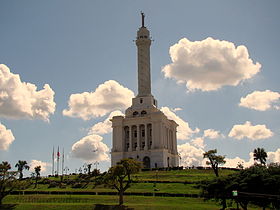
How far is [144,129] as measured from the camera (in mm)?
115125

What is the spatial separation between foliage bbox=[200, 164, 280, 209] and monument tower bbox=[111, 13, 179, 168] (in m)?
51.9

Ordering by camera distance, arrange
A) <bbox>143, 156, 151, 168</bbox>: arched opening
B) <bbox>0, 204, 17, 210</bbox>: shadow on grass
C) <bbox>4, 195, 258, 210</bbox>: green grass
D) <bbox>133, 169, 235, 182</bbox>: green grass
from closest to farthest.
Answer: <bbox>4, 195, 258, 210</bbox>: green grass → <bbox>0, 204, 17, 210</bbox>: shadow on grass → <bbox>133, 169, 235, 182</bbox>: green grass → <bbox>143, 156, 151, 168</bbox>: arched opening

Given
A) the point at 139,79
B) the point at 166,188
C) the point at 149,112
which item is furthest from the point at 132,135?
the point at 166,188

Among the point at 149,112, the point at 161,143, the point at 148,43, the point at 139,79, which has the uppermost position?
the point at 148,43

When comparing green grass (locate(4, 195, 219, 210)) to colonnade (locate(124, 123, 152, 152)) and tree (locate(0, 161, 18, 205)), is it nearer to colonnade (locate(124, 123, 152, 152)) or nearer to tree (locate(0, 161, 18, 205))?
tree (locate(0, 161, 18, 205))

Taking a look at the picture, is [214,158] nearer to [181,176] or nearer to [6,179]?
[181,176]

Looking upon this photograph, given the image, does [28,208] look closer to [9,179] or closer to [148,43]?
[9,179]

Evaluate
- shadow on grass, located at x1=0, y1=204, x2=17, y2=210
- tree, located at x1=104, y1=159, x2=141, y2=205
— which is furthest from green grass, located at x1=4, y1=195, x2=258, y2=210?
tree, located at x1=104, y1=159, x2=141, y2=205

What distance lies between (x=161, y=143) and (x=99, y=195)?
1825 inches

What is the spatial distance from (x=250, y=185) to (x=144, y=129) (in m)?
66.4

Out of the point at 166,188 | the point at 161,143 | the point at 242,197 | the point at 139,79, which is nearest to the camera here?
the point at 242,197

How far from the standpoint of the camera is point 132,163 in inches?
2452

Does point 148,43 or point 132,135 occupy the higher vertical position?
point 148,43

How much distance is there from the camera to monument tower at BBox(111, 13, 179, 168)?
11021 cm
